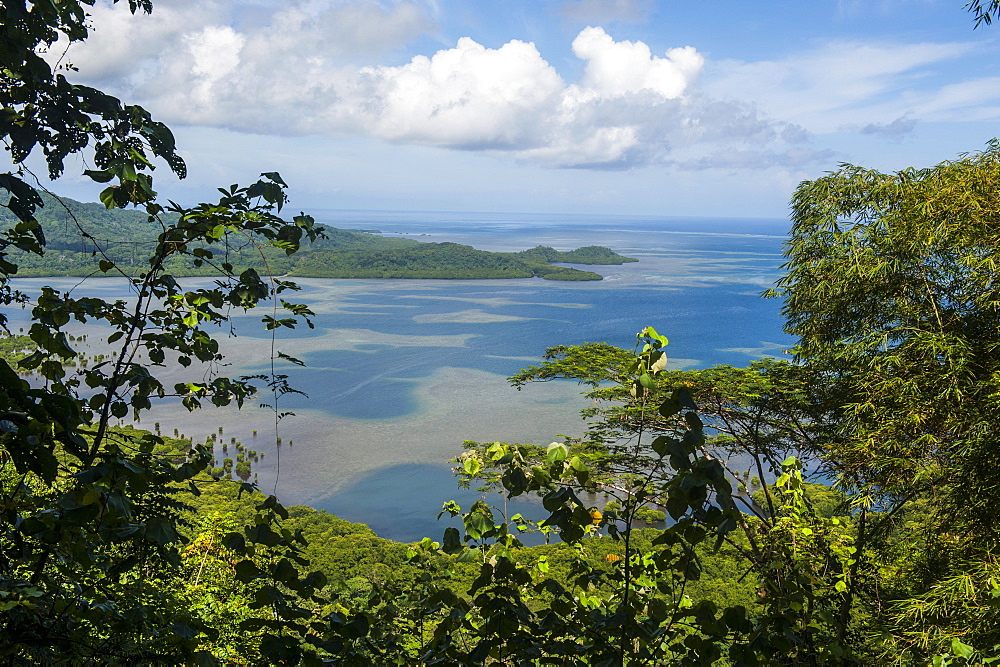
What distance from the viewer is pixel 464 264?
256ft

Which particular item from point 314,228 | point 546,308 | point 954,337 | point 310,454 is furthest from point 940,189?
point 546,308

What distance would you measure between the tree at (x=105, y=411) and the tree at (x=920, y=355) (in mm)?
4435

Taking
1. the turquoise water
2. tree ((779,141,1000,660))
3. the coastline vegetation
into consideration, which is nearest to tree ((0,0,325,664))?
the coastline vegetation

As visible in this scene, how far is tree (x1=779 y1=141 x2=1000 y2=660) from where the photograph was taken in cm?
448

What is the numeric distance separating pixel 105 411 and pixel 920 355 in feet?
A: 19.8

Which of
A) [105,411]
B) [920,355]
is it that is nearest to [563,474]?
[105,411]

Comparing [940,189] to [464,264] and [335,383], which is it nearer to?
[335,383]

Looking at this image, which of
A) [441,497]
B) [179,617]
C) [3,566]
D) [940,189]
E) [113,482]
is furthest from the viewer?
[441,497]

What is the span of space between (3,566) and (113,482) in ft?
1.56

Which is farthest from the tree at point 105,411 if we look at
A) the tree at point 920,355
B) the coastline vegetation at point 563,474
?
the tree at point 920,355

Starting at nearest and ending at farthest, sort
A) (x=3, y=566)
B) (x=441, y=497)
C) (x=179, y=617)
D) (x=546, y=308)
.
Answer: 1. (x=3, y=566)
2. (x=179, y=617)
3. (x=441, y=497)
4. (x=546, y=308)

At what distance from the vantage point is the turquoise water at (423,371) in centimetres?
1947

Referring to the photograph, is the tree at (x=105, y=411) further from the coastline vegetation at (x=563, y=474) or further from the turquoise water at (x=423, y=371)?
the turquoise water at (x=423, y=371)

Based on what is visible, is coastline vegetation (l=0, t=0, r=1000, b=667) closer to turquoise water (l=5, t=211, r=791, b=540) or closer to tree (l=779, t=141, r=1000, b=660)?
tree (l=779, t=141, r=1000, b=660)
